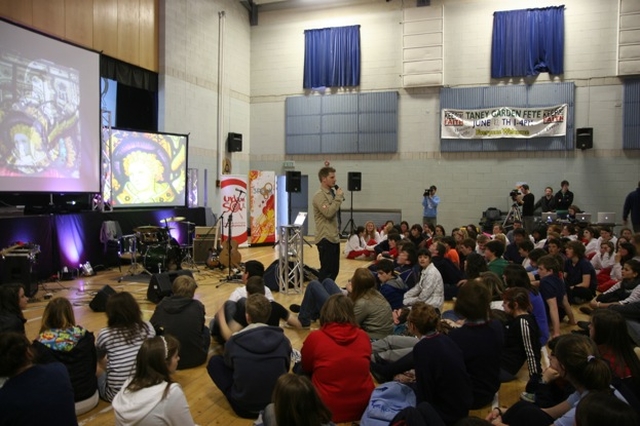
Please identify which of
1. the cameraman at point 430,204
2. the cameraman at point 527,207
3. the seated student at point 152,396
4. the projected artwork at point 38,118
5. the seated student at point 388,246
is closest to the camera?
the seated student at point 152,396

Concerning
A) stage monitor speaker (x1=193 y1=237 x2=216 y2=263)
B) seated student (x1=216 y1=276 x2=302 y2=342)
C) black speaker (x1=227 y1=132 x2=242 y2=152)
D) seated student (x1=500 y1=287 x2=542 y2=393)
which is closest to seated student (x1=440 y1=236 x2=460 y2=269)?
seated student (x1=500 y1=287 x2=542 y2=393)

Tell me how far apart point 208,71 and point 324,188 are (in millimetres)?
9529

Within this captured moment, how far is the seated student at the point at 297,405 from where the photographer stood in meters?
1.96

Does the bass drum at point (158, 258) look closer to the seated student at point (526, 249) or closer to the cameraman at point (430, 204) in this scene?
the seated student at point (526, 249)

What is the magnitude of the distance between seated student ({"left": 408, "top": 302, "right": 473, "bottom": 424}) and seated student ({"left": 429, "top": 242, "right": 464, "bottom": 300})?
12.4 feet

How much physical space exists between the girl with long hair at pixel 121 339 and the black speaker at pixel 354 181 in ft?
37.3

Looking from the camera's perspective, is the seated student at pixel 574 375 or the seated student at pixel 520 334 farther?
the seated student at pixel 520 334

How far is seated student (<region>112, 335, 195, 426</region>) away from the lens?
8.08 feet

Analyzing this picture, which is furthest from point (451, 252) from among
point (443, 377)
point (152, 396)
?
point (152, 396)

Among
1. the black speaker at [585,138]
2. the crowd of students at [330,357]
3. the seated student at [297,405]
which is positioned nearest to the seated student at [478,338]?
the crowd of students at [330,357]

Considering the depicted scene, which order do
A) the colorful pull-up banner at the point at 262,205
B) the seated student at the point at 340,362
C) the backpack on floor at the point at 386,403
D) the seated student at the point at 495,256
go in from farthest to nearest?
the colorful pull-up banner at the point at 262,205
the seated student at the point at 495,256
the seated student at the point at 340,362
the backpack on floor at the point at 386,403

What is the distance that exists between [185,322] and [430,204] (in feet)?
36.3

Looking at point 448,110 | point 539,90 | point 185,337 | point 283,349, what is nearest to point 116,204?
point 185,337

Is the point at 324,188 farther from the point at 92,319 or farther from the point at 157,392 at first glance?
the point at 157,392
